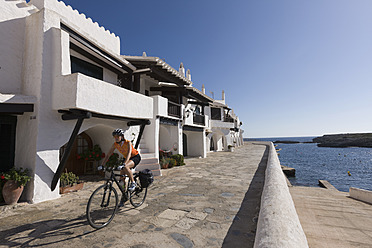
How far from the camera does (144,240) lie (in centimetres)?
302

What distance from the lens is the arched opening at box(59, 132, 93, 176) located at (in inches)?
337

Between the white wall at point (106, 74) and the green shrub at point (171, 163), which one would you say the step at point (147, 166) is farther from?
the white wall at point (106, 74)

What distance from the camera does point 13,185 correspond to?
478 centimetres

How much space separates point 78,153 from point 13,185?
4.23 metres

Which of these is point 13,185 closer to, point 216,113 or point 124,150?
point 124,150

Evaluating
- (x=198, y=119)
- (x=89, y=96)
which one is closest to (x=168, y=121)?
(x=198, y=119)

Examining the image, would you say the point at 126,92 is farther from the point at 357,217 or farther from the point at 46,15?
the point at 357,217

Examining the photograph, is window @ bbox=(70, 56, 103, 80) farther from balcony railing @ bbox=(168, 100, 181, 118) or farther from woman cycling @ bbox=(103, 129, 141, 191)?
balcony railing @ bbox=(168, 100, 181, 118)

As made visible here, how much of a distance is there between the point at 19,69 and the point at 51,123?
2.15 m

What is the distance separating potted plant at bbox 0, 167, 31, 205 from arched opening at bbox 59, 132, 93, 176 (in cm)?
363

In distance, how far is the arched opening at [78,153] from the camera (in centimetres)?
856

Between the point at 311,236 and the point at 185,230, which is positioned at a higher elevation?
the point at 185,230

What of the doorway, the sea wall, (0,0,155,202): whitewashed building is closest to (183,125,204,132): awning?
(0,0,155,202): whitewashed building

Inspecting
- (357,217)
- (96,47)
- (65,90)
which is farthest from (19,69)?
(357,217)
